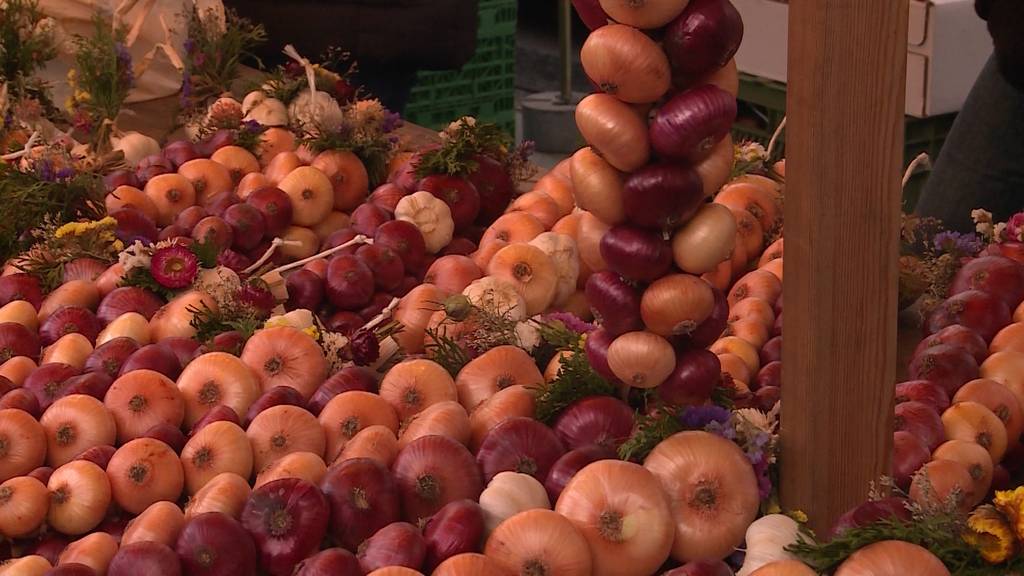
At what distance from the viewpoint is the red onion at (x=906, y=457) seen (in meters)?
1.33

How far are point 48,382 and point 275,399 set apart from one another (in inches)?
13.5

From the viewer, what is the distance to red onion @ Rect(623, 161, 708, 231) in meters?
1.20

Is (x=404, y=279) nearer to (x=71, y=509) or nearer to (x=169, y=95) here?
(x=71, y=509)

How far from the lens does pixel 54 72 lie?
3.19m

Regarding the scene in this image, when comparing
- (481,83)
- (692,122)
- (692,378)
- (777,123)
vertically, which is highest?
(692,122)

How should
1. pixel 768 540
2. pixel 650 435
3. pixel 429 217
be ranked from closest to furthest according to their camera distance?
pixel 768 540
pixel 650 435
pixel 429 217

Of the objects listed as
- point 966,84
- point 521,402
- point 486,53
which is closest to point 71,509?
point 521,402

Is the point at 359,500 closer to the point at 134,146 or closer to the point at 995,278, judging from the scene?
the point at 995,278

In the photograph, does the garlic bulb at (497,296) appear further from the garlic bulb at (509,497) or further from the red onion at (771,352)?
the garlic bulb at (509,497)

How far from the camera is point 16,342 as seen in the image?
1.83 m

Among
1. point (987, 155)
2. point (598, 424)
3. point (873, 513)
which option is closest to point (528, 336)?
point (598, 424)

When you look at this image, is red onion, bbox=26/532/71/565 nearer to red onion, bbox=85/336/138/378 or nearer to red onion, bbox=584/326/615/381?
red onion, bbox=85/336/138/378

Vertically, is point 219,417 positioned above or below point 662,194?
below

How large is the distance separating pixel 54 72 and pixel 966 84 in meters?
2.44
